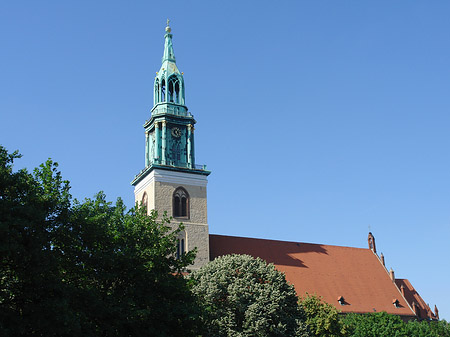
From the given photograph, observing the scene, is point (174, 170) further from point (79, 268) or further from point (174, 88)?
point (79, 268)

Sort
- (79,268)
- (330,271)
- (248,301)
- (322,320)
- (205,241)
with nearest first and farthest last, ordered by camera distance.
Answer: (79,268), (248,301), (322,320), (205,241), (330,271)

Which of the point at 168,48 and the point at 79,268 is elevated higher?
the point at 168,48

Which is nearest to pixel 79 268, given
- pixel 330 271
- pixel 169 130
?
pixel 169 130

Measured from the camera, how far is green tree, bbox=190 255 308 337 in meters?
36.2

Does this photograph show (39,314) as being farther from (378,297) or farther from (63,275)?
(378,297)

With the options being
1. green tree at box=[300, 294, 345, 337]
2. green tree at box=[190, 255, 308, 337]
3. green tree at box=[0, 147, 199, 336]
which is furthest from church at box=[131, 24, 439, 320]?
green tree at box=[0, 147, 199, 336]

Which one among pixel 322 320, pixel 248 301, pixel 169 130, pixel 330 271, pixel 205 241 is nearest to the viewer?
pixel 248 301

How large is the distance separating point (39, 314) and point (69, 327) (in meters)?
1.35

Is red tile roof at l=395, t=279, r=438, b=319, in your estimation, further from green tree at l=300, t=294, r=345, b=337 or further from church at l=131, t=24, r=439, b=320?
green tree at l=300, t=294, r=345, b=337

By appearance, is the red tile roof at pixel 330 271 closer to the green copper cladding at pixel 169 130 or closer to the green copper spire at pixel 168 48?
the green copper cladding at pixel 169 130

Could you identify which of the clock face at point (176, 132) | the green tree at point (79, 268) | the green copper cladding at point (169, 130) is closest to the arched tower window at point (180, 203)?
the green copper cladding at point (169, 130)

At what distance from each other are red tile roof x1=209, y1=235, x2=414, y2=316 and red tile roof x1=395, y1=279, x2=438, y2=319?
1.60m

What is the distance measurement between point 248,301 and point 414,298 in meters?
32.7

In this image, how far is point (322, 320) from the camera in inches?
1686
